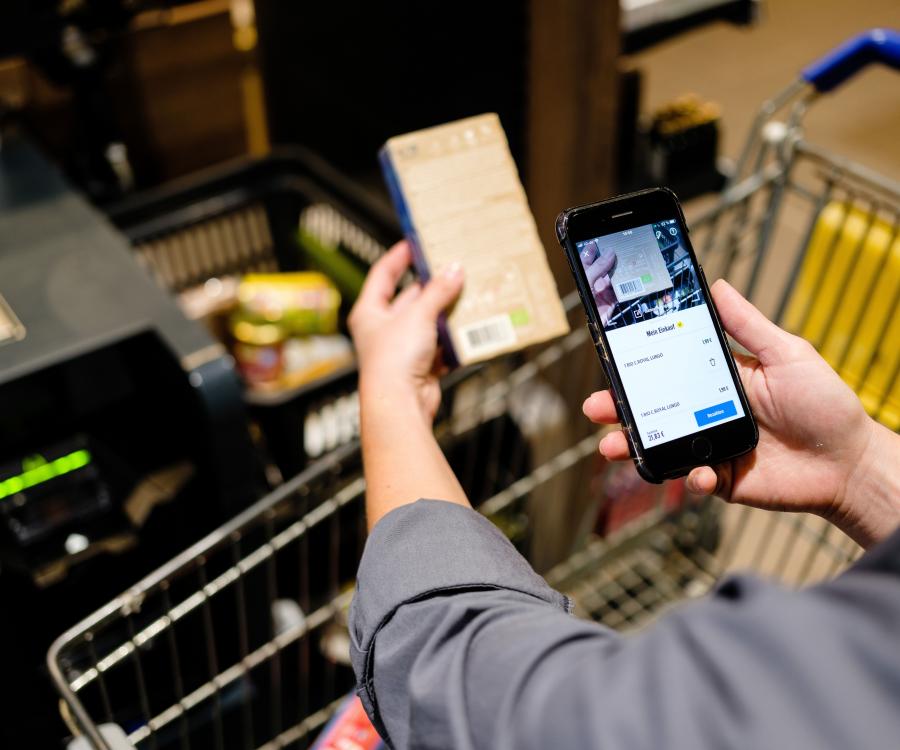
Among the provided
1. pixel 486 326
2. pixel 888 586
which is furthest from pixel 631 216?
pixel 888 586

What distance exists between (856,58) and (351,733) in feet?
3.29

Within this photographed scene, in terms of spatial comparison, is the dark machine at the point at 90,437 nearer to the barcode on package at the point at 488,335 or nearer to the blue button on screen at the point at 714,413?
the barcode on package at the point at 488,335

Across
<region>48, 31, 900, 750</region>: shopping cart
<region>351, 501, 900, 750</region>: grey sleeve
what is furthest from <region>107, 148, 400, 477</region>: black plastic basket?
<region>351, 501, 900, 750</region>: grey sleeve

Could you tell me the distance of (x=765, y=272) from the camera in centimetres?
231

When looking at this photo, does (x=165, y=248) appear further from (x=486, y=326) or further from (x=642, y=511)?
(x=642, y=511)

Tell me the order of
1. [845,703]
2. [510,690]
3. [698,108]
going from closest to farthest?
[845,703]
[510,690]
[698,108]

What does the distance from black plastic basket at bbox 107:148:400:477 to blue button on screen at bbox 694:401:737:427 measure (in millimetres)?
548

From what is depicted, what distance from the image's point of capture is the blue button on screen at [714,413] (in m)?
0.84

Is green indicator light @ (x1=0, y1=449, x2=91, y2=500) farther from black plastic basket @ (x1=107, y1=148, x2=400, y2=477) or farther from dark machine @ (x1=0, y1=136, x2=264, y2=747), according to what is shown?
black plastic basket @ (x1=107, y1=148, x2=400, y2=477)

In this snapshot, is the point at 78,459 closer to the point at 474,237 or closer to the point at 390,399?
the point at 390,399

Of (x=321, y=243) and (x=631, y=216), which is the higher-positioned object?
(x=631, y=216)

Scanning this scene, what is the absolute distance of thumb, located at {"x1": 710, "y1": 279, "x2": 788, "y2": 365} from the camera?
839mm

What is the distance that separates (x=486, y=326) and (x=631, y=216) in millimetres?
183

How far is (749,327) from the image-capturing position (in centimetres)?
85
